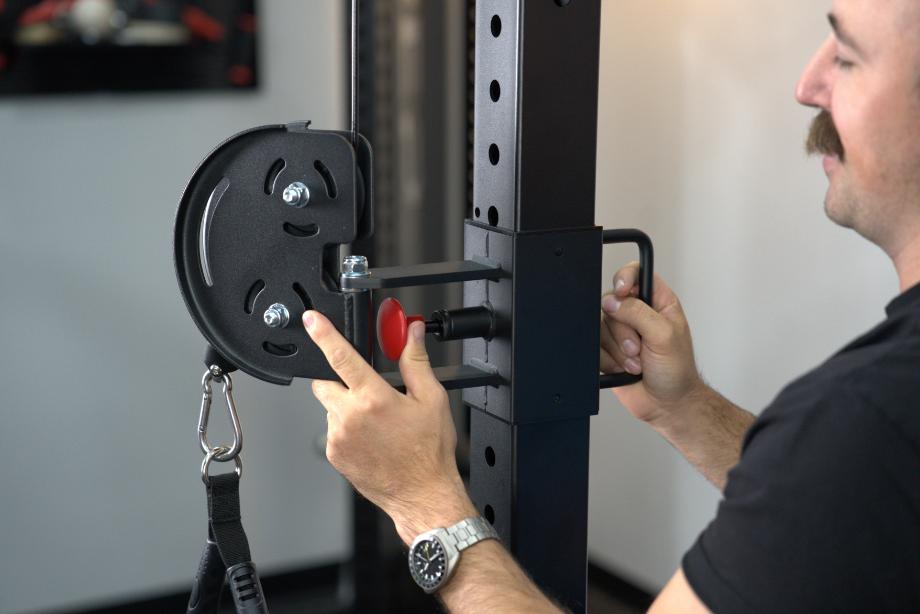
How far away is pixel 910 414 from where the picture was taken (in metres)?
0.92

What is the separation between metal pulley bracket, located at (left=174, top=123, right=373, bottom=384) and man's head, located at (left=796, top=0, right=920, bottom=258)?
45 centimetres

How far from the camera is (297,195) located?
1106 mm

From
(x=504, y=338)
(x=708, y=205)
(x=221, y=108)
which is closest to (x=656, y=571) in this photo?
(x=708, y=205)

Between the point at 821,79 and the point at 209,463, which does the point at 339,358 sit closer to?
the point at 209,463

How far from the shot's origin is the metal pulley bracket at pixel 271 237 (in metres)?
1.11

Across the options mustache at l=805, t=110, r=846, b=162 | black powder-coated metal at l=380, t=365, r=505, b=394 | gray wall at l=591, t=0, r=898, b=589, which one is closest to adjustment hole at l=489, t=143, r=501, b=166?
black powder-coated metal at l=380, t=365, r=505, b=394

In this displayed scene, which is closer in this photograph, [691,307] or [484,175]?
[484,175]

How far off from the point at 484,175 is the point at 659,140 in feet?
5.57

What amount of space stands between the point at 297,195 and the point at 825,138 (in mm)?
520

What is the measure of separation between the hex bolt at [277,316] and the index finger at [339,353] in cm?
2

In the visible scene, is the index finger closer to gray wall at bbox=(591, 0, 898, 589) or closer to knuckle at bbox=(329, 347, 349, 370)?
knuckle at bbox=(329, 347, 349, 370)

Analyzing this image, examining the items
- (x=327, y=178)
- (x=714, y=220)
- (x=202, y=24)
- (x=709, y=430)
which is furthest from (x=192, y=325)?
(x=327, y=178)

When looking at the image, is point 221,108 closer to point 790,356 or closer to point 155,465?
point 155,465

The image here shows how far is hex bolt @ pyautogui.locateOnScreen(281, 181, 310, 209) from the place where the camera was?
43.6 inches
